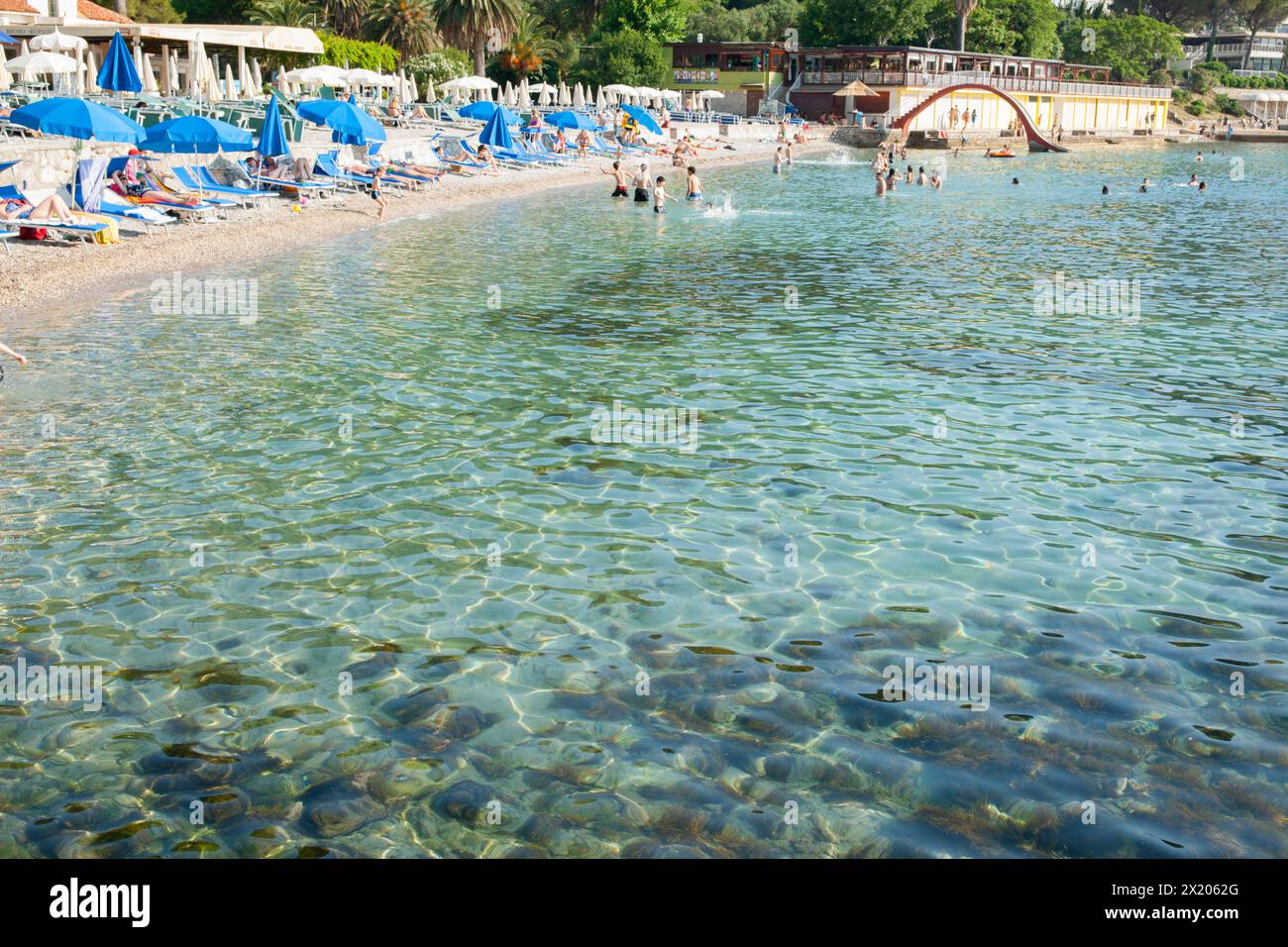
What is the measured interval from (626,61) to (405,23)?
16.4 m

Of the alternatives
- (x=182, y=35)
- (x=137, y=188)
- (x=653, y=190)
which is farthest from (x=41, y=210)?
(x=182, y=35)

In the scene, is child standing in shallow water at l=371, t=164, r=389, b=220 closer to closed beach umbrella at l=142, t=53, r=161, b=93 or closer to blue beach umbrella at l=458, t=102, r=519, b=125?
closed beach umbrella at l=142, t=53, r=161, b=93

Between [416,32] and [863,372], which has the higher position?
[416,32]

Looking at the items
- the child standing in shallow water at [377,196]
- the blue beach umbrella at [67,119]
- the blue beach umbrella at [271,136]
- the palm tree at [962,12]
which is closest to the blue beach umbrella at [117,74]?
the blue beach umbrella at [271,136]

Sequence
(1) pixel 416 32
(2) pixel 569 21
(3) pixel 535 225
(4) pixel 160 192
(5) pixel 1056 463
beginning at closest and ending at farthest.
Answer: (5) pixel 1056 463, (4) pixel 160 192, (3) pixel 535 225, (1) pixel 416 32, (2) pixel 569 21

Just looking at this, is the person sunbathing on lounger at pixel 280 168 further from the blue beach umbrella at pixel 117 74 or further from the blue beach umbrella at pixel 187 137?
the blue beach umbrella at pixel 117 74

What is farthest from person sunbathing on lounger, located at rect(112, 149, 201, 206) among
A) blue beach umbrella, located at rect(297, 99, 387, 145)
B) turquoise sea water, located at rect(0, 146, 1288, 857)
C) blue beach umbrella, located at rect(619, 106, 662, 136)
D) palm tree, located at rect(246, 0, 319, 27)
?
palm tree, located at rect(246, 0, 319, 27)

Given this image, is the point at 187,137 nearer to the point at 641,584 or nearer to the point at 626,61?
the point at 641,584

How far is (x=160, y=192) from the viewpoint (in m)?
25.8

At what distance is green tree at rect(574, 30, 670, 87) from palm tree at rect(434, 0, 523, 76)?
987 cm

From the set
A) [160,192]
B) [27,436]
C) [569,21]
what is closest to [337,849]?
[27,436]

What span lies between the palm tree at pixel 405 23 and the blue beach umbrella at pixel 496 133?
28363 millimetres
